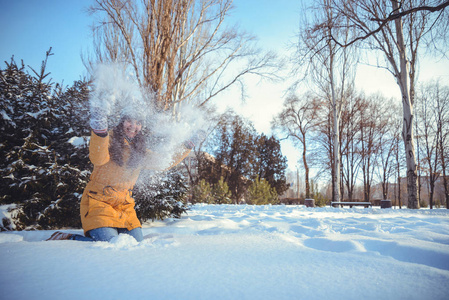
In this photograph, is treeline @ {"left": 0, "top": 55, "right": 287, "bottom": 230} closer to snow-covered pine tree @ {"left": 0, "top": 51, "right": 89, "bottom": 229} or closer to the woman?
snow-covered pine tree @ {"left": 0, "top": 51, "right": 89, "bottom": 229}

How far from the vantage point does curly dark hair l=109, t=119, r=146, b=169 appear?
2320mm

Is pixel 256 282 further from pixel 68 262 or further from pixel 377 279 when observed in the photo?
pixel 68 262

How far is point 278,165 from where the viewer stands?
2778 centimetres

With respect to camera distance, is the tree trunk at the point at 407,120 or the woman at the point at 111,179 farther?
the tree trunk at the point at 407,120

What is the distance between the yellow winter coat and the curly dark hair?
1.6 inches

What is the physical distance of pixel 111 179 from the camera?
2.27 meters

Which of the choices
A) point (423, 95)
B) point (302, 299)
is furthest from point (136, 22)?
point (423, 95)

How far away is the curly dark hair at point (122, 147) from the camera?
232 centimetres

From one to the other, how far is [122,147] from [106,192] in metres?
0.47

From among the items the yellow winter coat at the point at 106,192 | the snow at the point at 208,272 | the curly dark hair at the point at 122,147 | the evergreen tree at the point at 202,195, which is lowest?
the evergreen tree at the point at 202,195

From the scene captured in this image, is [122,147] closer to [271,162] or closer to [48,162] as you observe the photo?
[48,162]

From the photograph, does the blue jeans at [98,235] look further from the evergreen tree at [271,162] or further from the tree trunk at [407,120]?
the evergreen tree at [271,162]

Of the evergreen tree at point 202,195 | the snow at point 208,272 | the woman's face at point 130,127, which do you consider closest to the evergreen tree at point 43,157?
the woman's face at point 130,127

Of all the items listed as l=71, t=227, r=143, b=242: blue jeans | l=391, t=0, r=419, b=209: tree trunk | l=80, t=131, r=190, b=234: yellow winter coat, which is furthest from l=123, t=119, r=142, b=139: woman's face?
l=391, t=0, r=419, b=209: tree trunk
